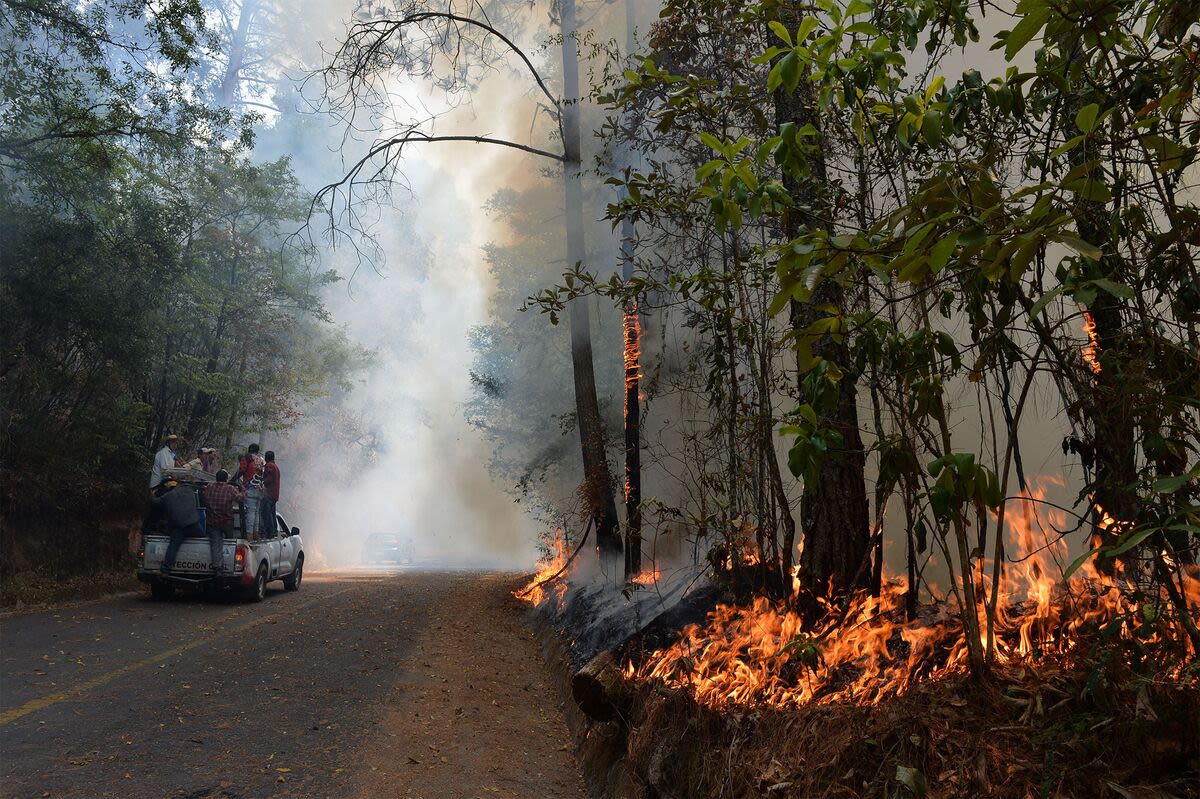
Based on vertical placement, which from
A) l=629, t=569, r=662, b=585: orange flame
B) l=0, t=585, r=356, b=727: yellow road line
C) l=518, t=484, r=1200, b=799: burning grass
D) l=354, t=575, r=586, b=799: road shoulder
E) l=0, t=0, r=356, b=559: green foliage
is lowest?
l=354, t=575, r=586, b=799: road shoulder

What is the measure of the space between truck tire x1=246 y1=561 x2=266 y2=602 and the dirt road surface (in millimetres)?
1731

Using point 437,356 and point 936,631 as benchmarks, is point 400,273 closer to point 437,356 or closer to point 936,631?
point 437,356

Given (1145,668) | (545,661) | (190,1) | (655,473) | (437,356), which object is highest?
(437,356)

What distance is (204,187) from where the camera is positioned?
20516 mm

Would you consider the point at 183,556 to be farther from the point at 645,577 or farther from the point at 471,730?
the point at 471,730

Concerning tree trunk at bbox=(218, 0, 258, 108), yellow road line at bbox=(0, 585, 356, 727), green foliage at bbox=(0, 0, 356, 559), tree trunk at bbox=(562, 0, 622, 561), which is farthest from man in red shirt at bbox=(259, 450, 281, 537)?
tree trunk at bbox=(218, 0, 258, 108)

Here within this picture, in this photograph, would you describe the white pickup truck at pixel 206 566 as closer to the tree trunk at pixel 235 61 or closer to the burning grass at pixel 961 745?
the burning grass at pixel 961 745

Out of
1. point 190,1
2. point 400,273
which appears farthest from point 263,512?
point 400,273

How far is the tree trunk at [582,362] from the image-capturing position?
525 inches

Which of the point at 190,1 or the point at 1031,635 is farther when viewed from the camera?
the point at 190,1

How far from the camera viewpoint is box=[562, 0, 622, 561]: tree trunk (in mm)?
13344

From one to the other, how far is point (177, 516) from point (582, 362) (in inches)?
272

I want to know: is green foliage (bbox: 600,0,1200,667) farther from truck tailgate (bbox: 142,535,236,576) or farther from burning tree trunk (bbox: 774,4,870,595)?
truck tailgate (bbox: 142,535,236,576)

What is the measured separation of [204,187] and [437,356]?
5035cm
